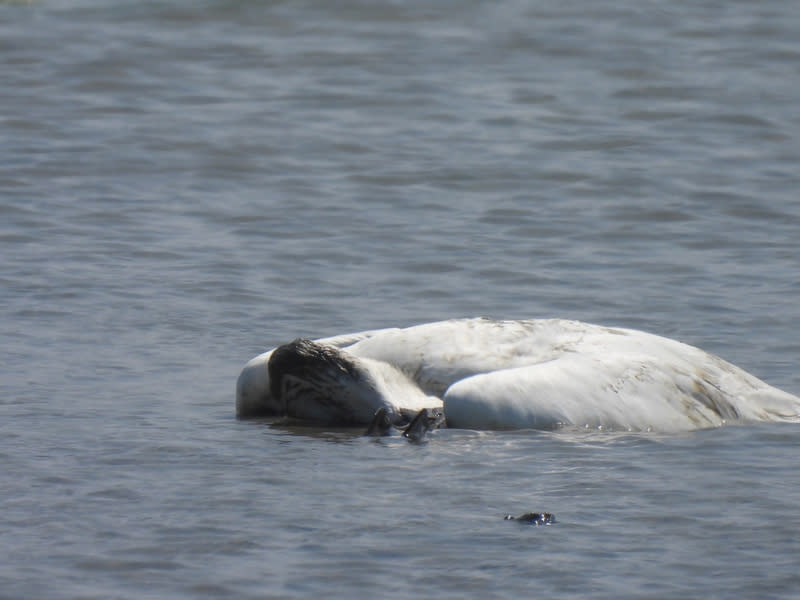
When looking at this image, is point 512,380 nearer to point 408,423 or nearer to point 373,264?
point 408,423

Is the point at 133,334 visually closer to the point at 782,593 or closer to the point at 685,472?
the point at 685,472

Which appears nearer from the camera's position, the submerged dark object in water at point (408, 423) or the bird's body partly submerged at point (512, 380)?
the submerged dark object in water at point (408, 423)

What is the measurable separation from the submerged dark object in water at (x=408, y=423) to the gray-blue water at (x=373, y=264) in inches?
3.3

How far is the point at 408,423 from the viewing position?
6.90 meters

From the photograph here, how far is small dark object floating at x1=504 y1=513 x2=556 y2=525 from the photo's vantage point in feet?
17.9

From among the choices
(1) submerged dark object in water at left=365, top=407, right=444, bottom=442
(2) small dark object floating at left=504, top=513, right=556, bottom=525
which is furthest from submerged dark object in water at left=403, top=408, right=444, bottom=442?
(2) small dark object floating at left=504, top=513, right=556, bottom=525

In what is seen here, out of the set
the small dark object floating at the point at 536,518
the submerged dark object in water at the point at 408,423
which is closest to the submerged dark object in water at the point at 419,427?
the submerged dark object in water at the point at 408,423

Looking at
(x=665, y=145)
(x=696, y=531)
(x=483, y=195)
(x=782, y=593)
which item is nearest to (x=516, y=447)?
(x=696, y=531)

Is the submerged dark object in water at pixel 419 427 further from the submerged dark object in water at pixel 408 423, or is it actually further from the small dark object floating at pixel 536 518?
the small dark object floating at pixel 536 518

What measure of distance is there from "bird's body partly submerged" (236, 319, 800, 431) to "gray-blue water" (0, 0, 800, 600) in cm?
14

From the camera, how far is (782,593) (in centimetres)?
482

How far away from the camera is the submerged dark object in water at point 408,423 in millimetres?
6676

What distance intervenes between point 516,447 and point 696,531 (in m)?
1.25

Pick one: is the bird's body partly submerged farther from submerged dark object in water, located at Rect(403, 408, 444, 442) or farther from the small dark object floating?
the small dark object floating
